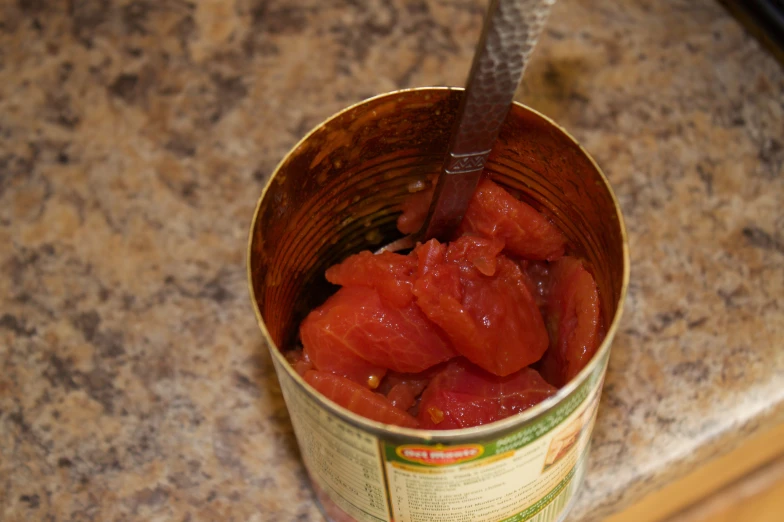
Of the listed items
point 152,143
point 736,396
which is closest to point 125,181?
point 152,143

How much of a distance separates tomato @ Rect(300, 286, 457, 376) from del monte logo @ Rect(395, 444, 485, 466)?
0.16 meters

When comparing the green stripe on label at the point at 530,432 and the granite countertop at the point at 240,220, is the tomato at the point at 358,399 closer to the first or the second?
the green stripe on label at the point at 530,432

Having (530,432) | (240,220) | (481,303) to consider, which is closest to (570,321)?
(481,303)

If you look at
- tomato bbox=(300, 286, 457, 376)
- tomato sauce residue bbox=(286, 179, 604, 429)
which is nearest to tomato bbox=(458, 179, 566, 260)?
tomato sauce residue bbox=(286, 179, 604, 429)

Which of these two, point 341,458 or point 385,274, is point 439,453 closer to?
point 341,458

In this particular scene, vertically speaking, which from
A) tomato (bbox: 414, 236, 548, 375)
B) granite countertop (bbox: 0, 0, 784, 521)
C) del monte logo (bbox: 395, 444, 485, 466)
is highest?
del monte logo (bbox: 395, 444, 485, 466)

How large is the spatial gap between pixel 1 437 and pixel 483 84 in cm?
69

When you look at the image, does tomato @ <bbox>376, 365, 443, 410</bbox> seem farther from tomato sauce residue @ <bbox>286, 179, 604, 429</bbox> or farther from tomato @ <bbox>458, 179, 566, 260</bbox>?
tomato @ <bbox>458, 179, 566, 260</bbox>

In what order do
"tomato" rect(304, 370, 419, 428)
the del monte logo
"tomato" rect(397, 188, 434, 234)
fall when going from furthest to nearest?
"tomato" rect(397, 188, 434, 234), "tomato" rect(304, 370, 419, 428), the del monte logo

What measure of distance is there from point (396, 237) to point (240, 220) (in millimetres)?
275

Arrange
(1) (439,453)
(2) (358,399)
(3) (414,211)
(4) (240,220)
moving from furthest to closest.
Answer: (4) (240,220) → (3) (414,211) → (2) (358,399) → (1) (439,453)

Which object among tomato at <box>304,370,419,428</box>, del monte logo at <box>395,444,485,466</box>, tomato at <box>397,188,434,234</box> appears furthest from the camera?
tomato at <box>397,188,434,234</box>

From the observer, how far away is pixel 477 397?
2.36 ft

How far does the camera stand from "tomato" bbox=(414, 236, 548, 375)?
71 centimetres
